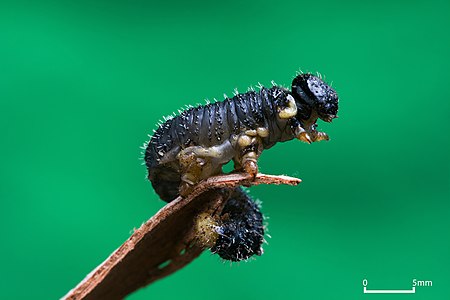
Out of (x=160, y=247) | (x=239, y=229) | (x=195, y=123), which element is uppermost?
(x=195, y=123)

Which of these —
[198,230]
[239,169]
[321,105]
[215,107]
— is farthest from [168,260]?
[321,105]

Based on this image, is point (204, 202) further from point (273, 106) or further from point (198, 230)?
point (273, 106)

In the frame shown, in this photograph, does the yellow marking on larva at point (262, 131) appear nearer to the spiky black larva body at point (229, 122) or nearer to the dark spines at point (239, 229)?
the spiky black larva body at point (229, 122)

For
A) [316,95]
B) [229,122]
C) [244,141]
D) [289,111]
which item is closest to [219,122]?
[229,122]

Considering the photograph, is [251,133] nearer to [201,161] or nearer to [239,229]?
[201,161]

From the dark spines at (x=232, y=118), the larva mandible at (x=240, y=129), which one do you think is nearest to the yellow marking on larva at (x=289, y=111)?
the larva mandible at (x=240, y=129)

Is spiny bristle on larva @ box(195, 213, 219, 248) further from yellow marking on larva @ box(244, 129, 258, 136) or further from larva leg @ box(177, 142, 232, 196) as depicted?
yellow marking on larva @ box(244, 129, 258, 136)
